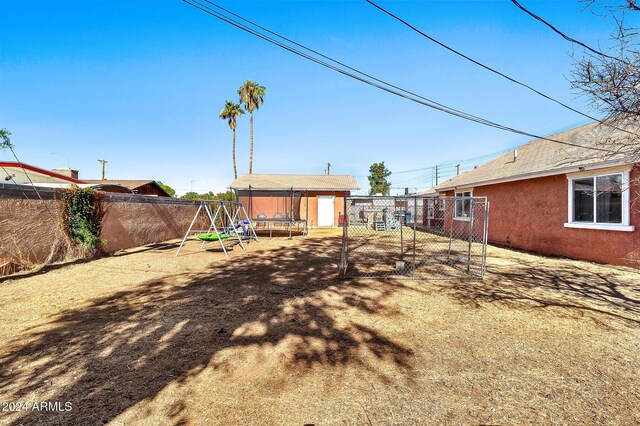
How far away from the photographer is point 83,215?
27.7 ft

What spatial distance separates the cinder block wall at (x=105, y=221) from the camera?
6611 millimetres

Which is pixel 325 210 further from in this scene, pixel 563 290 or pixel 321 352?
pixel 321 352

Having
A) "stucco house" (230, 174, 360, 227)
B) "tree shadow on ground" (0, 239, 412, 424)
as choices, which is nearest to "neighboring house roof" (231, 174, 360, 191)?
"stucco house" (230, 174, 360, 227)

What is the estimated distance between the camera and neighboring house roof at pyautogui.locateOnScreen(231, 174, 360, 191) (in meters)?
22.8

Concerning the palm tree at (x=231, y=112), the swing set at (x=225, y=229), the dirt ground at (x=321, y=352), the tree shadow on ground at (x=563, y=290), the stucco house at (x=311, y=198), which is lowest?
the dirt ground at (x=321, y=352)

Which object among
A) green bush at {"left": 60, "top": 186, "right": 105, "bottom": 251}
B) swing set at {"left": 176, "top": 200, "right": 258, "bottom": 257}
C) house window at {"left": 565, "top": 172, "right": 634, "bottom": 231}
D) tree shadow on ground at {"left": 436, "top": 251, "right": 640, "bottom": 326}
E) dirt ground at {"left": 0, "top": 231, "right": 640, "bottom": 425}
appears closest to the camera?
dirt ground at {"left": 0, "top": 231, "right": 640, "bottom": 425}

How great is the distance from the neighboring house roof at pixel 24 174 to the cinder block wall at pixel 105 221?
1.25 metres

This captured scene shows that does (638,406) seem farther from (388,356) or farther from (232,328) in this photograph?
(232,328)

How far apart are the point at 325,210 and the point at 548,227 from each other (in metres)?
15.1

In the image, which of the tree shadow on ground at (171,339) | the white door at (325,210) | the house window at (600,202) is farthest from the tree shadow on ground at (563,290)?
the white door at (325,210)

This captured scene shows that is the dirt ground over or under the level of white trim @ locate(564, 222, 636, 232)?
under

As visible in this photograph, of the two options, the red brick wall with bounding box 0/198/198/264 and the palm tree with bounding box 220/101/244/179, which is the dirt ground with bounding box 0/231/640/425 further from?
the palm tree with bounding box 220/101/244/179

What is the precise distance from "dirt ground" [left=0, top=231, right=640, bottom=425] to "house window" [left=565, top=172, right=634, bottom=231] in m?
2.64

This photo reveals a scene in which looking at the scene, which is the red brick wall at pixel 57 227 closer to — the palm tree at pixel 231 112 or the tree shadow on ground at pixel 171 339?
the tree shadow on ground at pixel 171 339
